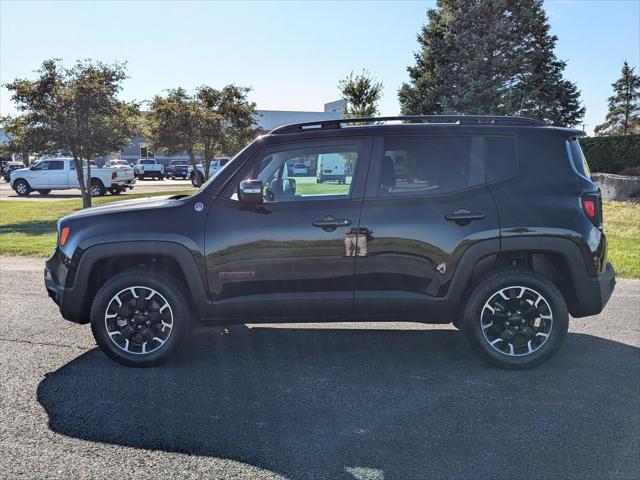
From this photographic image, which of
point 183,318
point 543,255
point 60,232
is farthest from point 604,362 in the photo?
point 60,232

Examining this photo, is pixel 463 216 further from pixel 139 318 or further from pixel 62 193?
pixel 62 193

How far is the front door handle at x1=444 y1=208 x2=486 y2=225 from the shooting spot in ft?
14.5

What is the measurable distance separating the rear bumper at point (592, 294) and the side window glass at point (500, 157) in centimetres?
105

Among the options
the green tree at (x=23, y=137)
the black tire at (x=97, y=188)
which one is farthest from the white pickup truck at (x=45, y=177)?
the green tree at (x=23, y=137)

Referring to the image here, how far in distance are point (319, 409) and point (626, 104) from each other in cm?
6499

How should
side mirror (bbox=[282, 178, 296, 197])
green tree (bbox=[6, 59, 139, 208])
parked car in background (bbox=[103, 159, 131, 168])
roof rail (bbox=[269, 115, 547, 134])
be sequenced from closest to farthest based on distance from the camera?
side mirror (bbox=[282, 178, 296, 197])
roof rail (bbox=[269, 115, 547, 134])
green tree (bbox=[6, 59, 139, 208])
parked car in background (bbox=[103, 159, 131, 168])

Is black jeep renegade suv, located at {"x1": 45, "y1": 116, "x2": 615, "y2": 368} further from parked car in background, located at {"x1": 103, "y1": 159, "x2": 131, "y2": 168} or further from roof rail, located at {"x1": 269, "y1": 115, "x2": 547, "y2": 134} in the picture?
parked car in background, located at {"x1": 103, "y1": 159, "x2": 131, "y2": 168}

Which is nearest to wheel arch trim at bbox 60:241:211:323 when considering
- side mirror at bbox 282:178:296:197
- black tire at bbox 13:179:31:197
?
side mirror at bbox 282:178:296:197

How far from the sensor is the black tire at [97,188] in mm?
26170

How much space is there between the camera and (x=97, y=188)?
2641cm

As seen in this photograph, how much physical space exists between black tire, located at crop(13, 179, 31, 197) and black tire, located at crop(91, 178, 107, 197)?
199 inches

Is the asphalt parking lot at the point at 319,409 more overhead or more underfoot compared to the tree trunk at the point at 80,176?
more underfoot

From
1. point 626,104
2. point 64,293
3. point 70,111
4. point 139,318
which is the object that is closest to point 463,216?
point 139,318

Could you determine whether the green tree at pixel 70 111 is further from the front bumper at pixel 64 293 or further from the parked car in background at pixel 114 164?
the front bumper at pixel 64 293
